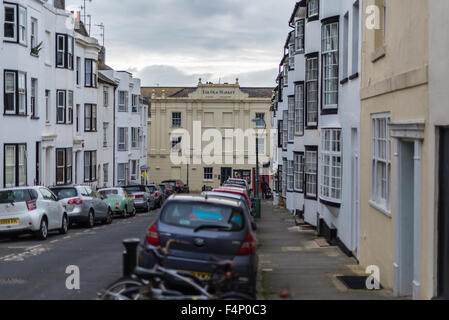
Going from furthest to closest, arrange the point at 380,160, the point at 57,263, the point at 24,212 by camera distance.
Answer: the point at 24,212 < the point at 57,263 < the point at 380,160

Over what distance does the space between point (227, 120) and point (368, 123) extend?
6925cm

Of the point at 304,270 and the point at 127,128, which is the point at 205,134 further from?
the point at 304,270

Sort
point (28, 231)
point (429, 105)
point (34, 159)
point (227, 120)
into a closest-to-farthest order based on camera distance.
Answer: point (429, 105) < point (28, 231) < point (34, 159) < point (227, 120)

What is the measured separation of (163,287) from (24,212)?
13.4 meters

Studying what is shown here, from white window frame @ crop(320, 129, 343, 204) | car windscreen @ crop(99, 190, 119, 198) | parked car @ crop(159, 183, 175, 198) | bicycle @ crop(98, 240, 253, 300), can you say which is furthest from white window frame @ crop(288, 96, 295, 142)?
bicycle @ crop(98, 240, 253, 300)

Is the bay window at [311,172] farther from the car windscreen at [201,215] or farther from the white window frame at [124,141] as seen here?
the white window frame at [124,141]

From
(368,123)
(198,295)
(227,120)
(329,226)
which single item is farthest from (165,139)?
(198,295)

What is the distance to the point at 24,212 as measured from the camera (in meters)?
20.3

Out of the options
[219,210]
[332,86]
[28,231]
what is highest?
[332,86]

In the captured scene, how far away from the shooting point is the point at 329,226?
2152 cm

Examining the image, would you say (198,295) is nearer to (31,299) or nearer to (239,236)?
(239,236)

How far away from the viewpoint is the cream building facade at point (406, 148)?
9391 millimetres

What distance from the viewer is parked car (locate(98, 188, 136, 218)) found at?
114ft

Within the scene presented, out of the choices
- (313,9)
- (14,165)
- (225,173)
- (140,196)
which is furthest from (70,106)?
(225,173)
